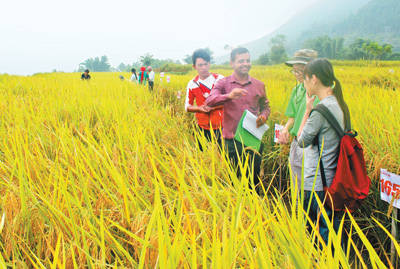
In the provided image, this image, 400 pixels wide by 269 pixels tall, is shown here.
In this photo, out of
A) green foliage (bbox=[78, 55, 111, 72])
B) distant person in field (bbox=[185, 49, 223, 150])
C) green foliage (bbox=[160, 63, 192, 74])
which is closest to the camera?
distant person in field (bbox=[185, 49, 223, 150])

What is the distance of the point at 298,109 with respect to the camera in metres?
1.83

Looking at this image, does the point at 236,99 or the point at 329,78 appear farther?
the point at 236,99

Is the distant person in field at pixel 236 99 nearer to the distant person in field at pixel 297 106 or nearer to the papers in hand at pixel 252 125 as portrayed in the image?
the papers in hand at pixel 252 125

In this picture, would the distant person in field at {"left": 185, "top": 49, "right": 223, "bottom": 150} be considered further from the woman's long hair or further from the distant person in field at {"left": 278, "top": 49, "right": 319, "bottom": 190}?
the woman's long hair

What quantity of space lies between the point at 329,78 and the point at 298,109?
1.57 feet

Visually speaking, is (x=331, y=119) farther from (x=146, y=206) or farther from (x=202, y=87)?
(x=202, y=87)

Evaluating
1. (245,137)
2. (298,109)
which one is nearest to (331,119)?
(298,109)

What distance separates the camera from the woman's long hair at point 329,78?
1354 millimetres

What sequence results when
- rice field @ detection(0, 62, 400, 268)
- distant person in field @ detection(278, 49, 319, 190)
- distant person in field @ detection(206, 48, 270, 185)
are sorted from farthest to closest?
distant person in field @ detection(206, 48, 270, 185)
distant person in field @ detection(278, 49, 319, 190)
rice field @ detection(0, 62, 400, 268)

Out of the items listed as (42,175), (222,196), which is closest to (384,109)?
(222,196)

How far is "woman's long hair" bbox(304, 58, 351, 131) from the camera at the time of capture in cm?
135

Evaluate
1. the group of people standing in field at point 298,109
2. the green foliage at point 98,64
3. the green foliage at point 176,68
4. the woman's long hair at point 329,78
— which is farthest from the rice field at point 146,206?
the green foliage at point 98,64

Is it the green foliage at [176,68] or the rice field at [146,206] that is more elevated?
the green foliage at [176,68]

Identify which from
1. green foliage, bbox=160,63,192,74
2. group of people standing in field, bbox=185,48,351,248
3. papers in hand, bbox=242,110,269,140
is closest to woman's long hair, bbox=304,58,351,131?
group of people standing in field, bbox=185,48,351,248
